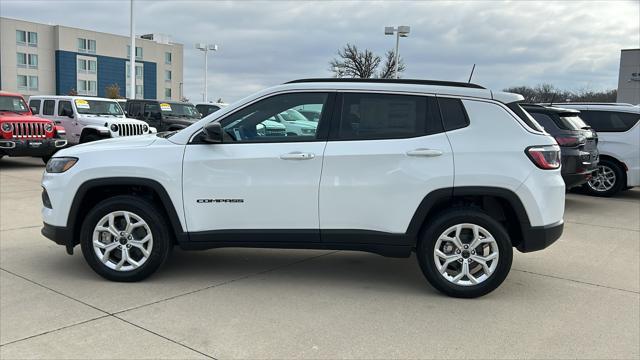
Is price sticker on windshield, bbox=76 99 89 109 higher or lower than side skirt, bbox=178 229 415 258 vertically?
higher

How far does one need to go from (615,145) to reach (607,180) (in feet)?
2.35

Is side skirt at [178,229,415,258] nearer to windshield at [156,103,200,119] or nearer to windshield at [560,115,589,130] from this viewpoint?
windshield at [560,115,589,130]

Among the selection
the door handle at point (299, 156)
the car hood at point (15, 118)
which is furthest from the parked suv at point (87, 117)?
the door handle at point (299, 156)

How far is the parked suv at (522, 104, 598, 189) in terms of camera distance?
879 centimetres

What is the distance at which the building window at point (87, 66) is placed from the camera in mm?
79188

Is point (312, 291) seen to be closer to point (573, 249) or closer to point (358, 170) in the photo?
point (358, 170)

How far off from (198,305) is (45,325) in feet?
3.59

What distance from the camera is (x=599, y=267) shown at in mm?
5855

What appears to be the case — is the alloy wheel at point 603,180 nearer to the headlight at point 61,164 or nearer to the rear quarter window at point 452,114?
the rear quarter window at point 452,114

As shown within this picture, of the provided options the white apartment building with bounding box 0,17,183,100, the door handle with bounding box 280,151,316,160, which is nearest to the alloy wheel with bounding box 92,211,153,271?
the door handle with bounding box 280,151,316,160

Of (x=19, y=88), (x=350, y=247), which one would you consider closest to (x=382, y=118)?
(x=350, y=247)

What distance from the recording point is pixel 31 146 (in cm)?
1377

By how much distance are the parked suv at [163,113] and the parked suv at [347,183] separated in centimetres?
1393

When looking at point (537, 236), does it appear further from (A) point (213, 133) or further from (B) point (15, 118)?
(B) point (15, 118)
